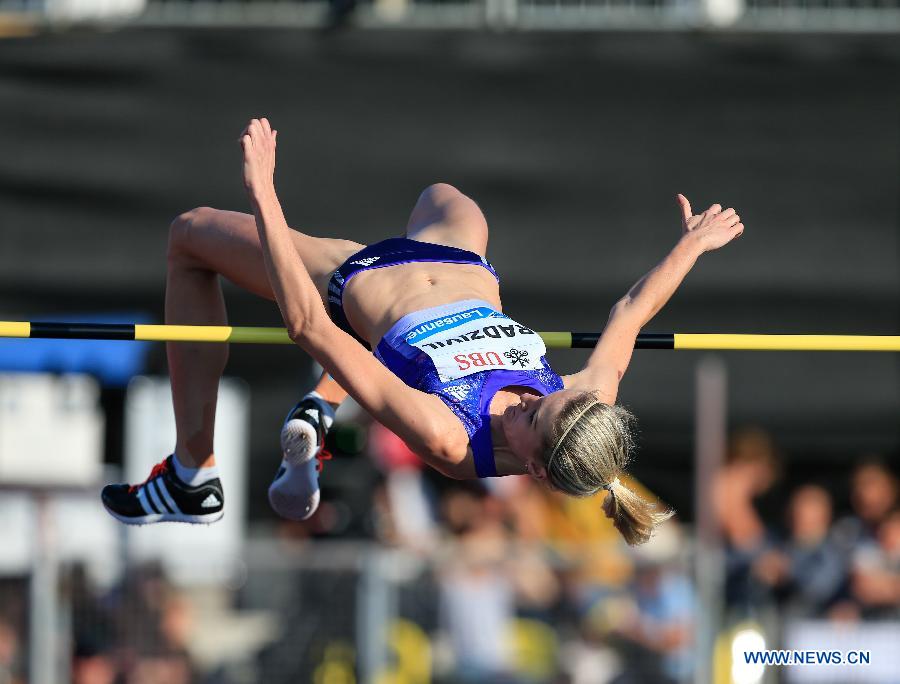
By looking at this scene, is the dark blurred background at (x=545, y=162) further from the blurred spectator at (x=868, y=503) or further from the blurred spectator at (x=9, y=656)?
the blurred spectator at (x=9, y=656)

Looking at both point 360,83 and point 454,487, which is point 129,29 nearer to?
point 360,83

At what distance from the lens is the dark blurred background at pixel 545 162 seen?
8.02 metres

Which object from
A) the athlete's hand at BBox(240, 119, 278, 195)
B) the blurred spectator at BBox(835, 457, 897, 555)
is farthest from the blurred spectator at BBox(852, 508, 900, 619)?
the athlete's hand at BBox(240, 119, 278, 195)

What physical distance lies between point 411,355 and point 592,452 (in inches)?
26.1

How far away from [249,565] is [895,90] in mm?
4369

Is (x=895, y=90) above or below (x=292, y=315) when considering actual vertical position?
above

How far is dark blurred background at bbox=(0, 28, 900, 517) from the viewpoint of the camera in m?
8.02

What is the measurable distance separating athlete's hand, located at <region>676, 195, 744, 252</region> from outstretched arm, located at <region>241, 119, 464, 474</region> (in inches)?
49.8

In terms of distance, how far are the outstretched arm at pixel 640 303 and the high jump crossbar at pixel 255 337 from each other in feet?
0.93

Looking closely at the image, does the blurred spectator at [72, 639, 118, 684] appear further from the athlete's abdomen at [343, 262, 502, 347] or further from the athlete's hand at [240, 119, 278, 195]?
the athlete's hand at [240, 119, 278, 195]

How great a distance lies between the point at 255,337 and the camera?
472cm

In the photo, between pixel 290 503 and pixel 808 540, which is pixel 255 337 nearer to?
pixel 290 503

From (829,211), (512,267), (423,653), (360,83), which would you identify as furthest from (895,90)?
(423,653)

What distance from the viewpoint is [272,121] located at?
8.12 meters
